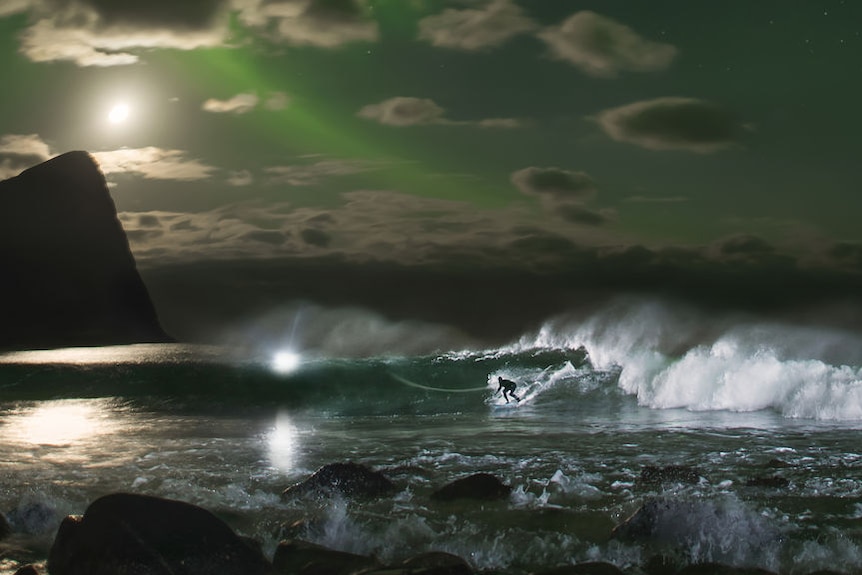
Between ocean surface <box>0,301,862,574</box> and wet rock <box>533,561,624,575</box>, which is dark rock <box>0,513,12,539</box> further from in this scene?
wet rock <box>533,561,624,575</box>

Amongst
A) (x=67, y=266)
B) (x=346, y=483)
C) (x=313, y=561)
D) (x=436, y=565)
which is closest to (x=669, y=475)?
(x=346, y=483)

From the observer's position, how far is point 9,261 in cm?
16125

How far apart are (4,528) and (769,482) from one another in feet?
32.8

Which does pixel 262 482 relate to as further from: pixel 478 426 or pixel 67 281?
pixel 67 281

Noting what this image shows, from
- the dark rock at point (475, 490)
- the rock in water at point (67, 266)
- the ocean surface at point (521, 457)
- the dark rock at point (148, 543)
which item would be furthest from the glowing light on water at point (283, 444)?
the rock in water at point (67, 266)

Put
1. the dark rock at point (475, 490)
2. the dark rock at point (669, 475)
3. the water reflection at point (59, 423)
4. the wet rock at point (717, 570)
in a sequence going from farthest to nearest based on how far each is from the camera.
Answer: the water reflection at point (59, 423)
the dark rock at point (669, 475)
the dark rock at point (475, 490)
the wet rock at point (717, 570)

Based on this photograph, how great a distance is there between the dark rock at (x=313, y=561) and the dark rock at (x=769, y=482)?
611cm

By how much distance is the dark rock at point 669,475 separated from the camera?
11914 millimetres

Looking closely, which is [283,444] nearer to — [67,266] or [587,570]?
[587,570]

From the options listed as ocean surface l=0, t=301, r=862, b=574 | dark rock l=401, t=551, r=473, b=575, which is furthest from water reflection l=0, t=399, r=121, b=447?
dark rock l=401, t=551, r=473, b=575

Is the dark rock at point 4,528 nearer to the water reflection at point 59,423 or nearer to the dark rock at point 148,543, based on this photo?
the dark rock at point 148,543

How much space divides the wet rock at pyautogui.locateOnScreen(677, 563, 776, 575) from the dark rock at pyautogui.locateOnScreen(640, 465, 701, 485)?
3.93 m

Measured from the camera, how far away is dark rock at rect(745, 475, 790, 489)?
Answer: 11495 mm

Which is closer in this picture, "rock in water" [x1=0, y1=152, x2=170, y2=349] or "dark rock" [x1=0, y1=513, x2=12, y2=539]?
"dark rock" [x1=0, y1=513, x2=12, y2=539]
